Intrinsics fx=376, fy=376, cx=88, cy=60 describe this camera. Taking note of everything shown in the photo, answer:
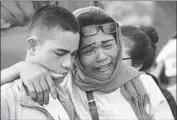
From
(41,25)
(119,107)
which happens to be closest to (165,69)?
(119,107)

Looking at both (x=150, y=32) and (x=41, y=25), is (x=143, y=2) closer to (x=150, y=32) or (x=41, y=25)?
(x=150, y=32)

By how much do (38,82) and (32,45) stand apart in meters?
0.17

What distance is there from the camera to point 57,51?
163 centimetres

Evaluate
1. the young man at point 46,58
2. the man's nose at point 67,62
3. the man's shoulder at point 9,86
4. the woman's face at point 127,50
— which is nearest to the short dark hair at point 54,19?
the young man at point 46,58

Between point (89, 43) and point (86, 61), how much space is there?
10 centimetres

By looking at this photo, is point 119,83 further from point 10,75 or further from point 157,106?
point 10,75

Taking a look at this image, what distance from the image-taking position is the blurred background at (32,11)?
267cm

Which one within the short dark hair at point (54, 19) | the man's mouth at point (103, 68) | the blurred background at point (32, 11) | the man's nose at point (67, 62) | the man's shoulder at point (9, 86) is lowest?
the man's shoulder at point (9, 86)

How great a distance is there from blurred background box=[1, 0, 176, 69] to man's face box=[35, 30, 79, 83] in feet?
2.13

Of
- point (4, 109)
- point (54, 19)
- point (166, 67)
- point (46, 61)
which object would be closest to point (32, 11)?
point (54, 19)

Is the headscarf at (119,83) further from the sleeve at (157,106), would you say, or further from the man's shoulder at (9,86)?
the man's shoulder at (9,86)

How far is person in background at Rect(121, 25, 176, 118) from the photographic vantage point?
101 inches

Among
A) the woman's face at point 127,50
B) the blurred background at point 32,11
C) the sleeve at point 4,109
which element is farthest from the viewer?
the blurred background at point 32,11

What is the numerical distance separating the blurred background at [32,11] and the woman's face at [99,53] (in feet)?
1.49
